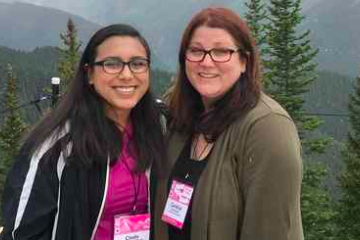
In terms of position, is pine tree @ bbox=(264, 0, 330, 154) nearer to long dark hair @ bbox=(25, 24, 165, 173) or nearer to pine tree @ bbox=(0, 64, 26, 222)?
pine tree @ bbox=(0, 64, 26, 222)

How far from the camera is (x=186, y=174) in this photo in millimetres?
3320

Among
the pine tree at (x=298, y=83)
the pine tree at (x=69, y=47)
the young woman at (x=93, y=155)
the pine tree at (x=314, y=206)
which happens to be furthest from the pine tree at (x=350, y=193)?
the young woman at (x=93, y=155)

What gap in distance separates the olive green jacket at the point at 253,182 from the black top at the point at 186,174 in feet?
0.25

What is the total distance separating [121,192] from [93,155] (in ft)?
1.07

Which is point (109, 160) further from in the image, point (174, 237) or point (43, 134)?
point (174, 237)

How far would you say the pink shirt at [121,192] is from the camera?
10.7 feet

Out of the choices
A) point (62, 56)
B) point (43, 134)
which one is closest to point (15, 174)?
point (43, 134)

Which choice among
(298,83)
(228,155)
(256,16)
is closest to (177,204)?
(228,155)

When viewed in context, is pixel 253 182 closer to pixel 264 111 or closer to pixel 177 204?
pixel 264 111

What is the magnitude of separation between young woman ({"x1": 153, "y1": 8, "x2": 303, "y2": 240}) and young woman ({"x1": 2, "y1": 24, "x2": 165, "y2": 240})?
0.25 meters

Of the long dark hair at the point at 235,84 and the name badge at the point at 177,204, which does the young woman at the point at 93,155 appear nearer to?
the name badge at the point at 177,204

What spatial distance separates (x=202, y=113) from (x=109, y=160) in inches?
29.5

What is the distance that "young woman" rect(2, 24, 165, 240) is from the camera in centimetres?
295

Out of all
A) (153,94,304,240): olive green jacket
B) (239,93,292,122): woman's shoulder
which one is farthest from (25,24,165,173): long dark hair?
(239,93,292,122): woman's shoulder
